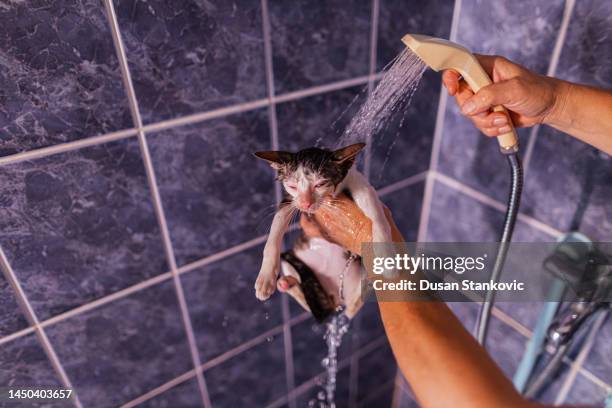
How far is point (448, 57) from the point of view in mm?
526

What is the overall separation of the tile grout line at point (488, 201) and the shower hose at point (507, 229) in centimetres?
18

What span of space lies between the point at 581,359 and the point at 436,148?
542 mm

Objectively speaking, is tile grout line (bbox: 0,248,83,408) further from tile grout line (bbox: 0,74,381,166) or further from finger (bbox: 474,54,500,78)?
finger (bbox: 474,54,500,78)

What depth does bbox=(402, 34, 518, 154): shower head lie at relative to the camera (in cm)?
51

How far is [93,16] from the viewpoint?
1.78 ft

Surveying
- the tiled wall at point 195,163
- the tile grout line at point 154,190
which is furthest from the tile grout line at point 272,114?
the tile grout line at point 154,190

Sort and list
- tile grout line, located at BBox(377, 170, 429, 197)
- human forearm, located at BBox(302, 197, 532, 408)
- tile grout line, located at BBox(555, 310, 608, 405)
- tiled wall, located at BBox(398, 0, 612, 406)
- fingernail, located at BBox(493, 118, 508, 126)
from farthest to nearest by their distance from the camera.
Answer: tile grout line, located at BBox(377, 170, 429, 197)
tile grout line, located at BBox(555, 310, 608, 405)
tiled wall, located at BBox(398, 0, 612, 406)
fingernail, located at BBox(493, 118, 508, 126)
human forearm, located at BBox(302, 197, 532, 408)

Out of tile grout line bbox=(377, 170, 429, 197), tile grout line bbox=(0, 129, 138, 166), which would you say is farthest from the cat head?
tile grout line bbox=(377, 170, 429, 197)

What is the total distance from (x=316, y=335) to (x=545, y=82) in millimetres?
765

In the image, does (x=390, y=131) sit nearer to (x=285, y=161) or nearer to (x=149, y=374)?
(x=285, y=161)

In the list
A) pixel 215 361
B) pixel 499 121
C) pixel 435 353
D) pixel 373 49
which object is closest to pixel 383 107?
pixel 373 49

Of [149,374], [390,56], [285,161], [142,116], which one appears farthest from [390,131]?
[149,374]

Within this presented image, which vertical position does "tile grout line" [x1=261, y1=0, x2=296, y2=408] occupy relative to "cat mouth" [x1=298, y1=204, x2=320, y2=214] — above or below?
above

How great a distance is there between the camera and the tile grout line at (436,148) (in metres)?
0.85
